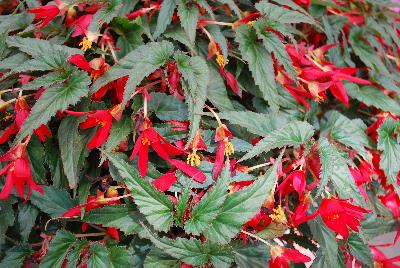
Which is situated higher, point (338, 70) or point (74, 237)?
point (338, 70)

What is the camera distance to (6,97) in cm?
73

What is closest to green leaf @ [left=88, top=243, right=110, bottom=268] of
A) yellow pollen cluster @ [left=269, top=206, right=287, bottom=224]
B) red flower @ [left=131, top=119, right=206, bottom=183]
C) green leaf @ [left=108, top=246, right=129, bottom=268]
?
green leaf @ [left=108, top=246, right=129, bottom=268]

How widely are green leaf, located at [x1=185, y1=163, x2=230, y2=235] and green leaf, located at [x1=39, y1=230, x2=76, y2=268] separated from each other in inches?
6.9

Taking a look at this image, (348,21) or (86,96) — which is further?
(348,21)

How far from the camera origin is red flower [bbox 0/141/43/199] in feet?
2.09

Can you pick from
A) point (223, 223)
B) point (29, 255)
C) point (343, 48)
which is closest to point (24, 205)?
point (29, 255)

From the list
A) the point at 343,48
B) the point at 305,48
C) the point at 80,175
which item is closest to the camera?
the point at 80,175

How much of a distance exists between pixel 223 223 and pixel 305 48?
1.24 feet

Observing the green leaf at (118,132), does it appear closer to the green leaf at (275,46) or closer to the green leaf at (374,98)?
the green leaf at (275,46)

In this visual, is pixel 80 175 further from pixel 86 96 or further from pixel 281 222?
pixel 281 222

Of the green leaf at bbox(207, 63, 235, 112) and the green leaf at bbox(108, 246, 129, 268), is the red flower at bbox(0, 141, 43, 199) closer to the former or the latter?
the green leaf at bbox(108, 246, 129, 268)

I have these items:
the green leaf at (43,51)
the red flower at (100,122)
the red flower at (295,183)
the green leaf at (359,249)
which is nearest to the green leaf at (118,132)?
the red flower at (100,122)

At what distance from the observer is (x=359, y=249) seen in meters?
0.74

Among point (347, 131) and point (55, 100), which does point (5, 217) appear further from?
point (347, 131)
